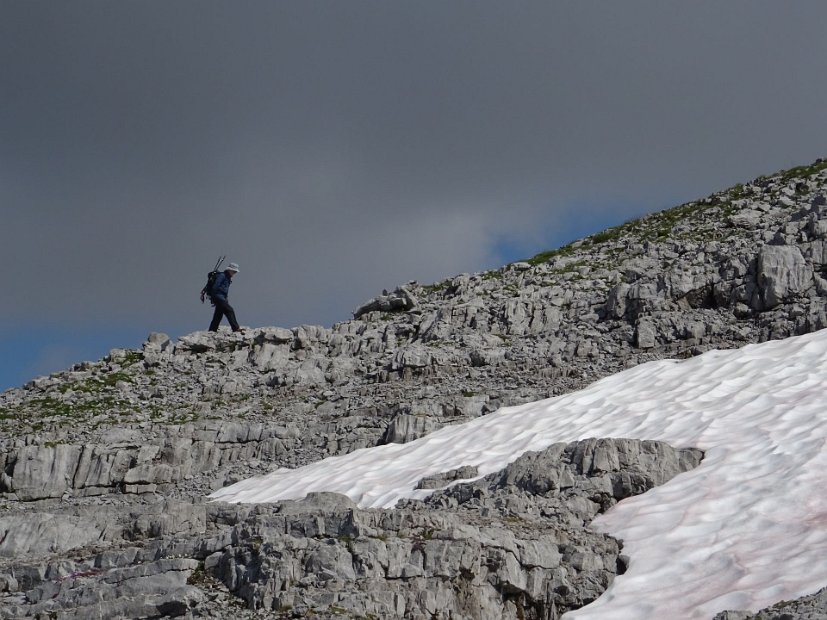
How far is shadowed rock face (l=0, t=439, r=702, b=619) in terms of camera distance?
42.8 ft

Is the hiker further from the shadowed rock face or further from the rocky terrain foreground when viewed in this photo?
the shadowed rock face

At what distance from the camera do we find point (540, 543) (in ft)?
48.7

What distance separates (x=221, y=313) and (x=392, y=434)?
15.4m

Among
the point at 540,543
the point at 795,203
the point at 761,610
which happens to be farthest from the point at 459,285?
the point at 761,610

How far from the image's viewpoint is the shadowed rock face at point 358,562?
1305 centimetres

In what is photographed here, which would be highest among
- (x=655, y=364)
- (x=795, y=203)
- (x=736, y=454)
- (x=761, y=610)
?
(x=795, y=203)

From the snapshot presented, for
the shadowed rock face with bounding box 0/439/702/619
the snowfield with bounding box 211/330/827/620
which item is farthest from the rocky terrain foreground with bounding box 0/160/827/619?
the snowfield with bounding box 211/330/827/620

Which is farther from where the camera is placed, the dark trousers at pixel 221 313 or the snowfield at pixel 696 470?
the dark trousers at pixel 221 313

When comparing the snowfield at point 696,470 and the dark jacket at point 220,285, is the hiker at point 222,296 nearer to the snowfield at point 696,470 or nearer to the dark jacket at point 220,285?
the dark jacket at point 220,285

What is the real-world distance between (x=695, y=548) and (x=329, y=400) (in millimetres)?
18080

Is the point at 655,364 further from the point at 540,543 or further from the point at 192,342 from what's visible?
the point at 192,342

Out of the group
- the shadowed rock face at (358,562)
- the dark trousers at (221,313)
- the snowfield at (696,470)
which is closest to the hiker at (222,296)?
the dark trousers at (221,313)

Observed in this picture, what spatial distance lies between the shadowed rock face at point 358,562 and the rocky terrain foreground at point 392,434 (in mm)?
36

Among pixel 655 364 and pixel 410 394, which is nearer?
pixel 655 364
